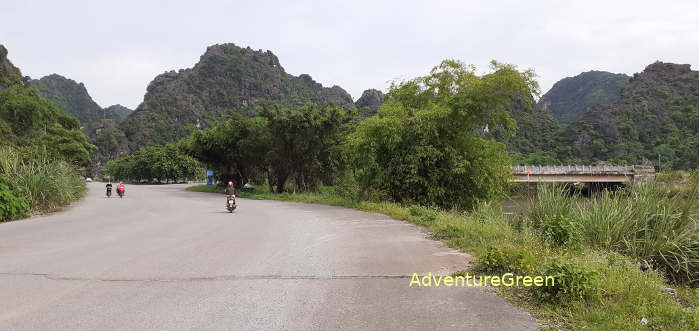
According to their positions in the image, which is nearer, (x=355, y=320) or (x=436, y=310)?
(x=355, y=320)

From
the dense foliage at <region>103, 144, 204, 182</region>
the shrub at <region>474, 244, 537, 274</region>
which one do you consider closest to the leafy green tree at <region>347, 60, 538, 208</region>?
the shrub at <region>474, 244, 537, 274</region>

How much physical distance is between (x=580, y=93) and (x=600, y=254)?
182 metres

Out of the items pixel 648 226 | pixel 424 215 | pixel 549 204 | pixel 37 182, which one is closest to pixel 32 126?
pixel 37 182

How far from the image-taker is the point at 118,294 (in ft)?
15.2

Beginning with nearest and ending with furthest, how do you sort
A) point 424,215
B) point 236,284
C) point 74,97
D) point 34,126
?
1. point 236,284
2. point 424,215
3. point 34,126
4. point 74,97

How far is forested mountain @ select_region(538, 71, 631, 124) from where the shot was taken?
142 m

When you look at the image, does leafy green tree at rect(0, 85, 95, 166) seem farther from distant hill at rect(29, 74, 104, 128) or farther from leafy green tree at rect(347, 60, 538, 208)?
distant hill at rect(29, 74, 104, 128)

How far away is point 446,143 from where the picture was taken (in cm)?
1683

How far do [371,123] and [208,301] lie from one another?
1321cm

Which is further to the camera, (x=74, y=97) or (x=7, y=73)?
(x=74, y=97)

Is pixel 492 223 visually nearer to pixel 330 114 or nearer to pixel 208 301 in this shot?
pixel 208 301

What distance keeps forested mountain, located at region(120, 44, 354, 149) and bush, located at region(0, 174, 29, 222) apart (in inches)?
4322

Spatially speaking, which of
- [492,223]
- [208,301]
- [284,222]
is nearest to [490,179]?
[492,223]

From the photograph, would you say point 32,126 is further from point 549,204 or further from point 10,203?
point 549,204
